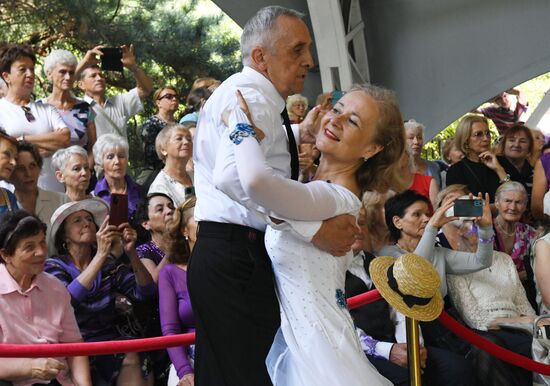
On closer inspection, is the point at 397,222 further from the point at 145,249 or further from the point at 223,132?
the point at 223,132

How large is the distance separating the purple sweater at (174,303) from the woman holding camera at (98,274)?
206 millimetres

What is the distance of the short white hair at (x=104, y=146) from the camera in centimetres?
629

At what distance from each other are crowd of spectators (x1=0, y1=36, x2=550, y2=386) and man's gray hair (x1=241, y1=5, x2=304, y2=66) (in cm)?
36

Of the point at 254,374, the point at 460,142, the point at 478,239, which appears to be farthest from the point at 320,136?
the point at 460,142

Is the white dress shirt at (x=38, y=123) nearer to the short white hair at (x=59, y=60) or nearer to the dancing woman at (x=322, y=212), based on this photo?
the short white hair at (x=59, y=60)

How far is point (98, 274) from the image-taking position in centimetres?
515

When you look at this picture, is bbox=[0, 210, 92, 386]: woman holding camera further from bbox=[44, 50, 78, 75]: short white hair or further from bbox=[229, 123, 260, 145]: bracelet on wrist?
bbox=[44, 50, 78, 75]: short white hair

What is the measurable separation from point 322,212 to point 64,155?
335 centimetres

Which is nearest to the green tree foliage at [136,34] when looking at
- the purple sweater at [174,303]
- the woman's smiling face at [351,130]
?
the purple sweater at [174,303]

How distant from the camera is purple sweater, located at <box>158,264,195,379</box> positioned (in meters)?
5.06

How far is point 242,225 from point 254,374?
489 mm

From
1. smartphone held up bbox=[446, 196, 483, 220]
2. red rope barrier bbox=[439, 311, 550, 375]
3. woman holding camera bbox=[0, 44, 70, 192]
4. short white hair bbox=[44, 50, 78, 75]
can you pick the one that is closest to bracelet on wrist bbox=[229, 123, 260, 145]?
red rope barrier bbox=[439, 311, 550, 375]

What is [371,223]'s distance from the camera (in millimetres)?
6113

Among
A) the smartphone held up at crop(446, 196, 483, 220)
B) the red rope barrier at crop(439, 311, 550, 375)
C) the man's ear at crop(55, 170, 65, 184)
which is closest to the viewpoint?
the red rope barrier at crop(439, 311, 550, 375)
